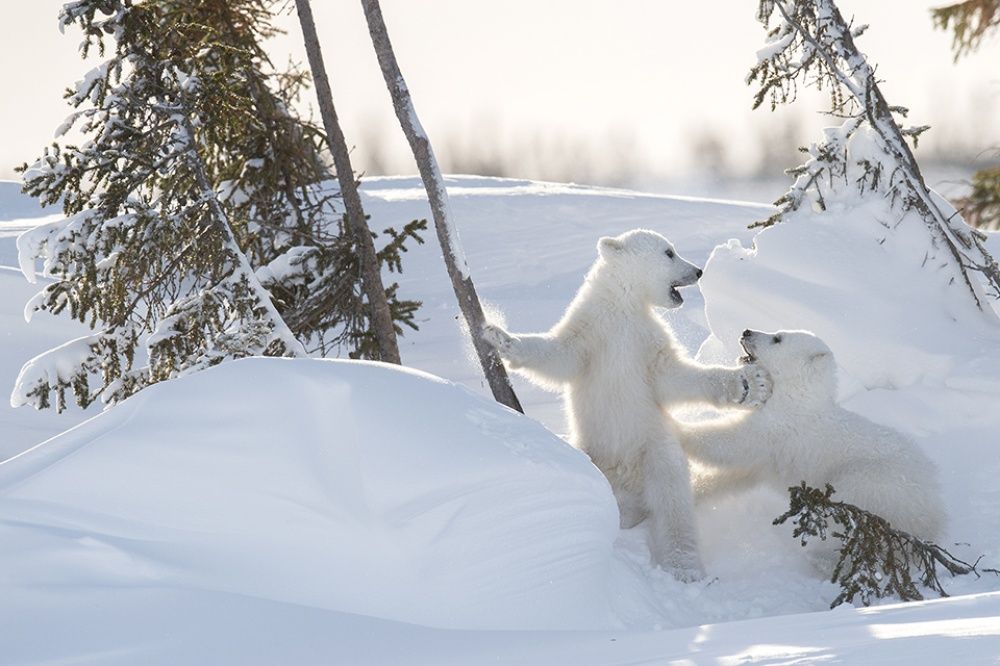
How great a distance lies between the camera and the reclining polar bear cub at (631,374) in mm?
6492

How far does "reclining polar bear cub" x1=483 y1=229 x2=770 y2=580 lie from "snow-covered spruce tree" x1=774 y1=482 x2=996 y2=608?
780 millimetres

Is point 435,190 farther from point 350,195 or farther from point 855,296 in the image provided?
point 855,296

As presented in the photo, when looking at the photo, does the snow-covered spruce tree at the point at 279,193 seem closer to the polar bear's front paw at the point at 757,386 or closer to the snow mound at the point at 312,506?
the polar bear's front paw at the point at 757,386

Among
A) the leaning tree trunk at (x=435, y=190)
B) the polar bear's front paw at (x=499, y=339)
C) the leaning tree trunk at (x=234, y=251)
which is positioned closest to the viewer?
the polar bear's front paw at (x=499, y=339)

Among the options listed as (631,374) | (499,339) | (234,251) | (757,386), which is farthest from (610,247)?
(234,251)

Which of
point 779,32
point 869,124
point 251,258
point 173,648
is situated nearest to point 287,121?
point 251,258

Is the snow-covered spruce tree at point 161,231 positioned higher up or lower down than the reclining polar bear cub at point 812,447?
higher up

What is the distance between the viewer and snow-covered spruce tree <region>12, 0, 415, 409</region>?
838 cm

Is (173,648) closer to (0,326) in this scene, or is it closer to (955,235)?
(955,235)

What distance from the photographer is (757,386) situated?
6.86 m

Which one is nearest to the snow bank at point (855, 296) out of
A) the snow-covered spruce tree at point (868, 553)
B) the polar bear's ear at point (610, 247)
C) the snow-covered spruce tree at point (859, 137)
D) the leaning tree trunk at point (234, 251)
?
the snow-covered spruce tree at point (859, 137)

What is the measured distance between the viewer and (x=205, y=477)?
4.03 metres

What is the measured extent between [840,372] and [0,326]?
30.7 ft

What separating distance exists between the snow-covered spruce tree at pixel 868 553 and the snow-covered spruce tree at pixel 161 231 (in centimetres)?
406
